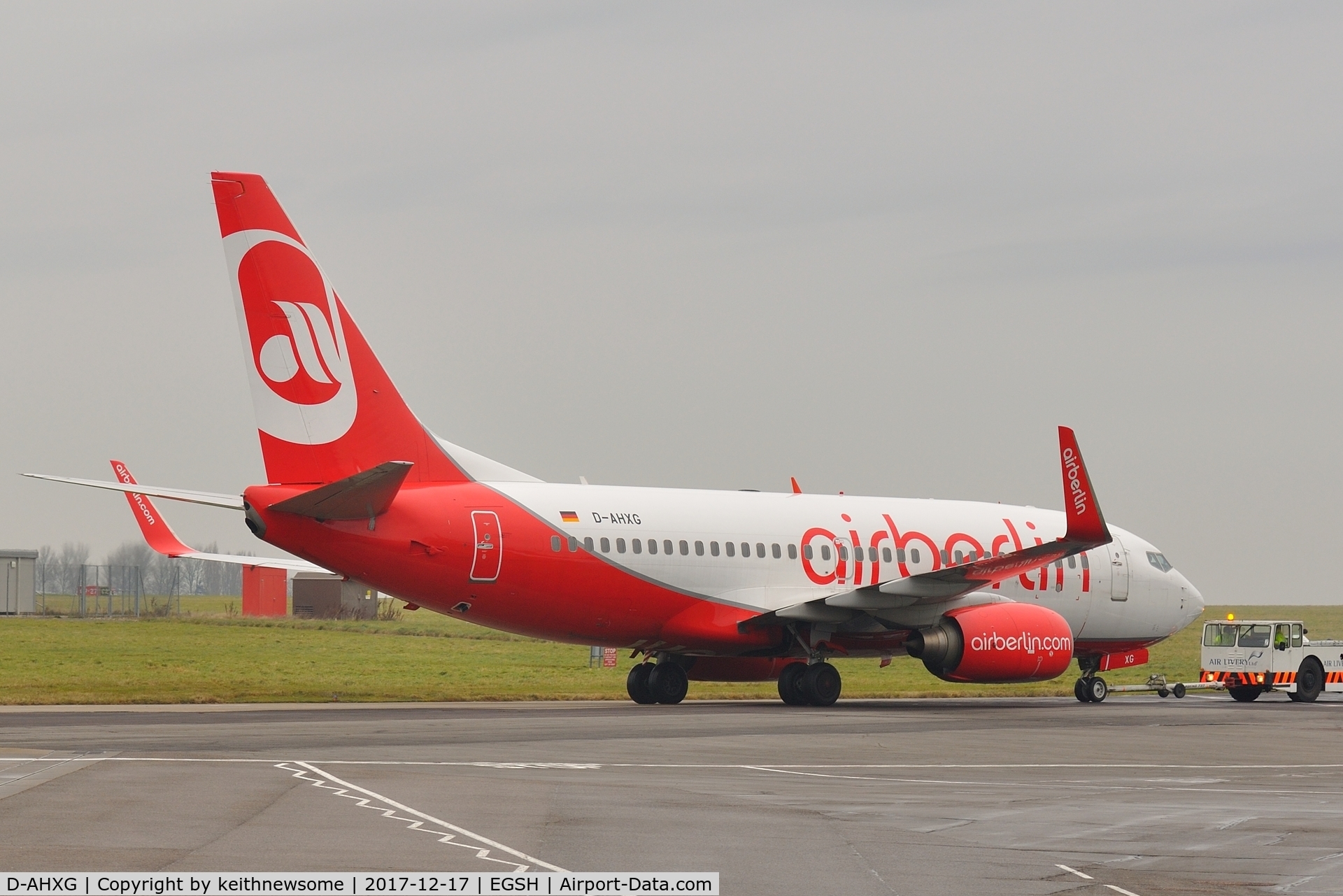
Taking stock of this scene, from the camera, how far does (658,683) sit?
31.1 m

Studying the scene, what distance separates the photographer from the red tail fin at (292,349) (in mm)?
25562

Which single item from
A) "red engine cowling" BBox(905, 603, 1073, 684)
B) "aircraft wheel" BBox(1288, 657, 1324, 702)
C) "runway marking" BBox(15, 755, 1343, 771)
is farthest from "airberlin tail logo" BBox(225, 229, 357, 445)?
"aircraft wheel" BBox(1288, 657, 1324, 702)

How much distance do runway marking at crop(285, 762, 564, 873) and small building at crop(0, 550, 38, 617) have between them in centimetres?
6785

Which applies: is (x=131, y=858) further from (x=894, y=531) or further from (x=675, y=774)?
(x=894, y=531)

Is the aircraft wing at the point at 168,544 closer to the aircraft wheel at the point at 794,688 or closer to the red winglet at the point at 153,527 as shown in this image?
the red winglet at the point at 153,527

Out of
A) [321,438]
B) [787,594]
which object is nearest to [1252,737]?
[787,594]

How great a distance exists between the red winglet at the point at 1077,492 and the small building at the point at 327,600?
59.9m

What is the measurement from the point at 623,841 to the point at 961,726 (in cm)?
1446

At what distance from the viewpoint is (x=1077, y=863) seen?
35.2ft

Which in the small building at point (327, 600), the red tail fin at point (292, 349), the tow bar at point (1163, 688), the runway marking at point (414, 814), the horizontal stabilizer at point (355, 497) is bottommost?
the tow bar at point (1163, 688)

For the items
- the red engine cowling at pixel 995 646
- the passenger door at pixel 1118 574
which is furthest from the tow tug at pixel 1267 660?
the red engine cowling at pixel 995 646

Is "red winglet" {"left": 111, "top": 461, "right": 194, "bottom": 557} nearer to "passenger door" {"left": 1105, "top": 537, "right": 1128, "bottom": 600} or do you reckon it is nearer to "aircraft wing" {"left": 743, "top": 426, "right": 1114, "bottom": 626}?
"aircraft wing" {"left": 743, "top": 426, "right": 1114, "bottom": 626}

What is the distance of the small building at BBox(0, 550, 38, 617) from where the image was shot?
7838cm

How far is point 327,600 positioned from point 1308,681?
57.9 m
